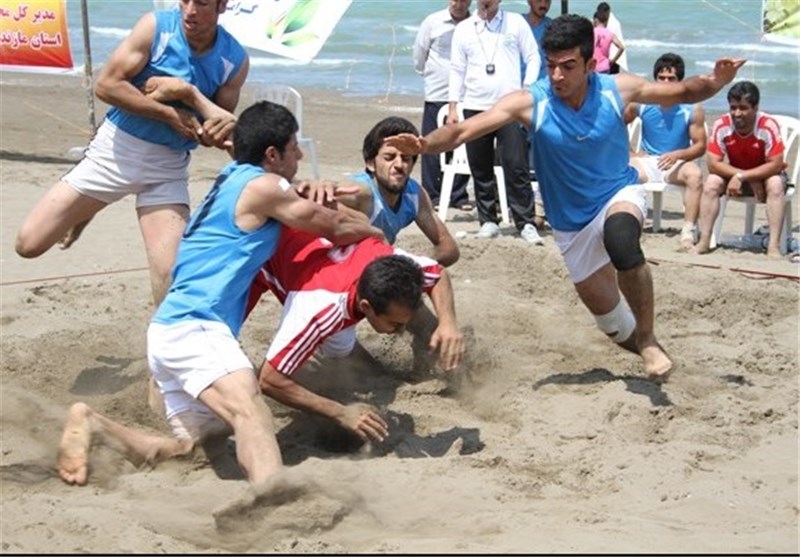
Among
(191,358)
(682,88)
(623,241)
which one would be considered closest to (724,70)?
(682,88)

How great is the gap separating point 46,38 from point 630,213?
28.2 feet

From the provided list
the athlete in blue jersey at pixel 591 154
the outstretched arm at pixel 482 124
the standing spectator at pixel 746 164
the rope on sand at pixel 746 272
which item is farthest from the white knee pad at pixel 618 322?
the standing spectator at pixel 746 164

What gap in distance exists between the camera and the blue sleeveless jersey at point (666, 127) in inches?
453

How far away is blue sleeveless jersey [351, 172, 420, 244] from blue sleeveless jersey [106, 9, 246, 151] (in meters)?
Answer: 0.83

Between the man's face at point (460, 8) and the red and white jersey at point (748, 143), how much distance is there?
2556 mm

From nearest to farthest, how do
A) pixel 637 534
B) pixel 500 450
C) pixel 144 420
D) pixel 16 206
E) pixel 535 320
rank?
pixel 637 534 < pixel 500 450 < pixel 144 420 < pixel 535 320 < pixel 16 206

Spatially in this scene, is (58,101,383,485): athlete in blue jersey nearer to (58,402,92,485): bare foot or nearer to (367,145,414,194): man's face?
(58,402,92,485): bare foot

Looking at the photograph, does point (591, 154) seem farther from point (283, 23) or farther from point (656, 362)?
point (283, 23)

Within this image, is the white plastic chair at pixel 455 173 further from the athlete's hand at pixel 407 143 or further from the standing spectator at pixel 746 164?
the athlete's hand at pixel 407 143

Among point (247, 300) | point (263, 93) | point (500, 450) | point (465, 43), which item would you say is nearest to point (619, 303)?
point (500, 450)

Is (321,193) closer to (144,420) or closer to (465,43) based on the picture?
(144,420)

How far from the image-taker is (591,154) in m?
7.15

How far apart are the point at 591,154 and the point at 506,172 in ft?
13.0

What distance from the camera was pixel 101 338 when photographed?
7.84m
